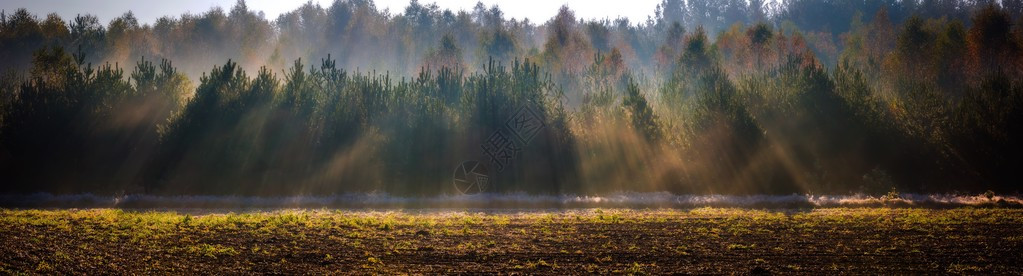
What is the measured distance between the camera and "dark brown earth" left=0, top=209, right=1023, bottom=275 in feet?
47.2

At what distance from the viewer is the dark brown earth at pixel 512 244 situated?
47.2ft

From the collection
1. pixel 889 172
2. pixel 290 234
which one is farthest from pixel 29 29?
pixel 889 172

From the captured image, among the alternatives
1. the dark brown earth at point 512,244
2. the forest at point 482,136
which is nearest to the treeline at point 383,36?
the forest at point 482,136

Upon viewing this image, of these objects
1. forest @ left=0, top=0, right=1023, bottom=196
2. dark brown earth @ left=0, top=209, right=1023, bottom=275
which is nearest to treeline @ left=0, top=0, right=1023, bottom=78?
forest @ left=0, top=0, right=1023, bottom=196

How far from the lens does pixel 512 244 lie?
672 inches

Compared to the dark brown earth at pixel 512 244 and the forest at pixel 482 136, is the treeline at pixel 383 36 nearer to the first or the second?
the forest at pixel 482 136

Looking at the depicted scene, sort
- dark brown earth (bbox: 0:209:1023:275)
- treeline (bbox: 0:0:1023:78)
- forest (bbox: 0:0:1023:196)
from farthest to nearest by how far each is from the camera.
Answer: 1. treeline (bbox: 0:0:1023:78)
2. forest (bbox: 0:0:1023:196)
3. dark brown earth (bbox: 0:209:1023:275)

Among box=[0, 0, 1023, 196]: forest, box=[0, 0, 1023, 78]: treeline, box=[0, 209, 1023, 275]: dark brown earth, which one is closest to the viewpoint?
box=[0, 209, 1023, 275]: dark brown earth

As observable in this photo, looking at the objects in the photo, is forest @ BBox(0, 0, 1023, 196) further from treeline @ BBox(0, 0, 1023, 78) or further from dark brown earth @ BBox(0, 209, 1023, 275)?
treeline @ BBox(0, 0, 1023, 78)

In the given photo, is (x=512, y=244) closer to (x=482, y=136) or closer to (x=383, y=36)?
(x=482, y=136)

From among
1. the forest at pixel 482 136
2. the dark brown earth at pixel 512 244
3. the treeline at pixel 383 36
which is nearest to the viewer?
the dark brown earth at pixel 512 244

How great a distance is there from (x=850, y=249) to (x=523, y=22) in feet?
441

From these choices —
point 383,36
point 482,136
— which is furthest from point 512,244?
point 383,36

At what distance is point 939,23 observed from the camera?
88.2 metres
